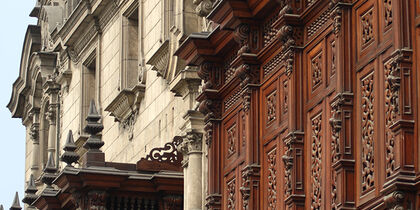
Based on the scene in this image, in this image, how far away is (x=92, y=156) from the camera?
3681 centimetres

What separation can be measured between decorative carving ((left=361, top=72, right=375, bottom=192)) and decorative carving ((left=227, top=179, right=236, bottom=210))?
5834 mm

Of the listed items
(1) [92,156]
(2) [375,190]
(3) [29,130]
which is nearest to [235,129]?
(2) [375,190]

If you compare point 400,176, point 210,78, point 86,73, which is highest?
point 86,73

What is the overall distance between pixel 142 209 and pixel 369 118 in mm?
15367

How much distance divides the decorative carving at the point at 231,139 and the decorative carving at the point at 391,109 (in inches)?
269

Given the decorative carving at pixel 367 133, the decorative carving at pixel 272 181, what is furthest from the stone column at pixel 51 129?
the decorative carving at pixel 367 133

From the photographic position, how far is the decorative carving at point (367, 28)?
22797 millimetres

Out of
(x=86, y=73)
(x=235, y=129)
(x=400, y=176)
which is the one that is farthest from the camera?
(x=86, y=73)

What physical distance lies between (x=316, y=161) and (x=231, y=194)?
4241 millimetres

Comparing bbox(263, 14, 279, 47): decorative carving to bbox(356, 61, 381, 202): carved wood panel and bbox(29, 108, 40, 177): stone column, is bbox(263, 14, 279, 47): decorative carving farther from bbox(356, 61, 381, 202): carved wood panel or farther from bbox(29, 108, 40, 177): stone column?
bbox(29, 108, 40, 177): stone column

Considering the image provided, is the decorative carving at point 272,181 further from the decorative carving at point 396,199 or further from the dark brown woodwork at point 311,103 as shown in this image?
the decorative carving at point 396,199

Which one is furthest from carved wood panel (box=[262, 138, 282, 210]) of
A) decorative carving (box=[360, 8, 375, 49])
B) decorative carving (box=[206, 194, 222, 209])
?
decorative carving (box=[360, 8, 375, 49])

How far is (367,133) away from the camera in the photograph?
73.7ft

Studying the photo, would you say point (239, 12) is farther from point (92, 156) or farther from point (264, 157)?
point (92, 156)
